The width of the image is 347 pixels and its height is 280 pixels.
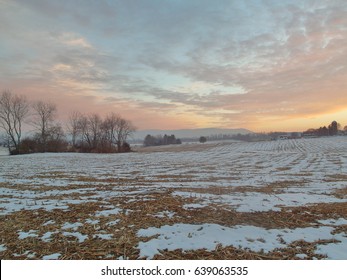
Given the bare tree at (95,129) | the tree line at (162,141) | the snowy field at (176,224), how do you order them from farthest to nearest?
1. the tree line at (162,141)
2. the bare tree at (95,129)
3. the snowy field at (176,224)

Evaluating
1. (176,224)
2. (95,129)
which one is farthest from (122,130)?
(176,224)

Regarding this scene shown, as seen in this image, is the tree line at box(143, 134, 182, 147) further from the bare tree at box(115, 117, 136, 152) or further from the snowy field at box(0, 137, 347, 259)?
the snowy field at box(0, 137, 347, 259)

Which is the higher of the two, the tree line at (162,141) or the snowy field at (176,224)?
the tree line at (162,141)

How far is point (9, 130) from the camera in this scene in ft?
202

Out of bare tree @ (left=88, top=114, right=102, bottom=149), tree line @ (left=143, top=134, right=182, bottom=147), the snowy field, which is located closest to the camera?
the snowy field

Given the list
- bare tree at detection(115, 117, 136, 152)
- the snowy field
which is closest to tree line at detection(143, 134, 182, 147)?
bare tree at detection(115, 117, 136, 152)

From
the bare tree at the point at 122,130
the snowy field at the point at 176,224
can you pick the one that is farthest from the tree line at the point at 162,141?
the snowy field at the point at 176,224

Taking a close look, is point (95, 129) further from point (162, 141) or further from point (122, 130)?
point (162, 141)

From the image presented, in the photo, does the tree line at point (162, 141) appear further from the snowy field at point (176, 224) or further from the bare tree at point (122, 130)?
the snowy field at point (176, 224)

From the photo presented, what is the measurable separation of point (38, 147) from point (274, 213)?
6344 cm

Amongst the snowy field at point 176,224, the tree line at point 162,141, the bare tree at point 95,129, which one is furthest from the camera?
the tree line at point 162,141

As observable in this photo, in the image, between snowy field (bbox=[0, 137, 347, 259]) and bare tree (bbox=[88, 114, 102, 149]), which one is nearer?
snowy field (bbox=[0, 137, 347, 259])

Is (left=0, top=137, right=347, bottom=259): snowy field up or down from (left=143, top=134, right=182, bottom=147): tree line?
down

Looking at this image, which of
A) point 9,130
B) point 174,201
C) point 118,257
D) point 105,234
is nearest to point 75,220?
point 105,234
